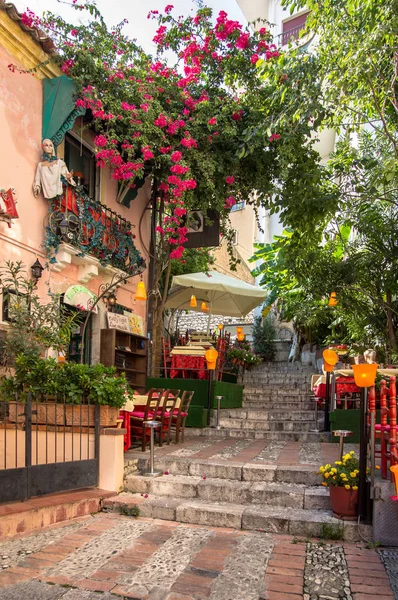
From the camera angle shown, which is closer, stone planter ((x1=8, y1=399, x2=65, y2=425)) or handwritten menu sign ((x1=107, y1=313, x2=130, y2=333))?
stone planter ((x1=8, y1=399, x2=65, y2=425))

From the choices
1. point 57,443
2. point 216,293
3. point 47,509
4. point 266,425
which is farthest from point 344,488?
point 216,293

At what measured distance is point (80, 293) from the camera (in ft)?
33.5

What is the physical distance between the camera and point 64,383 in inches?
245

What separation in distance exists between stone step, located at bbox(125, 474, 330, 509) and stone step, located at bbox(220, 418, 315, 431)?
12.9ft

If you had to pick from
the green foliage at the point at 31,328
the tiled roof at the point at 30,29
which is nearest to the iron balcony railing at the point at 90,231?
the green foliage at the point at 31,328

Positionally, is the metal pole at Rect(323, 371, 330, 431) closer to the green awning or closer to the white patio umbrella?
the white patio umbrella

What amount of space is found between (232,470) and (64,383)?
2.26 meters

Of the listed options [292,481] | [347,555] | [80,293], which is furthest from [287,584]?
[80,293]

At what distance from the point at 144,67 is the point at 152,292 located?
4.87m

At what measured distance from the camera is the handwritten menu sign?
11.0 m

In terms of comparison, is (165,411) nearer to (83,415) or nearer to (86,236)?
(83,415)

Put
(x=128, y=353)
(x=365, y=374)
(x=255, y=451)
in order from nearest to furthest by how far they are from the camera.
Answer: (x=365, y=374) < (x=255, y=451) < (x=128, y=353)

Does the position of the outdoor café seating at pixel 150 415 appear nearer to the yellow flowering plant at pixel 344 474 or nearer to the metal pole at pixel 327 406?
the metal pole at pixel 327 406

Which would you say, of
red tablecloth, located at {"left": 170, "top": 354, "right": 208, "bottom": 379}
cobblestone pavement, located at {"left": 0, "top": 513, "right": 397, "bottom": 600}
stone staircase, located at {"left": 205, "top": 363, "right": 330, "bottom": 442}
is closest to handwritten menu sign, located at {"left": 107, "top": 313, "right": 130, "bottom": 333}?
red tablecloth, located at {"left": 170, "top": 354, "right": 208, "bottom": 379}
